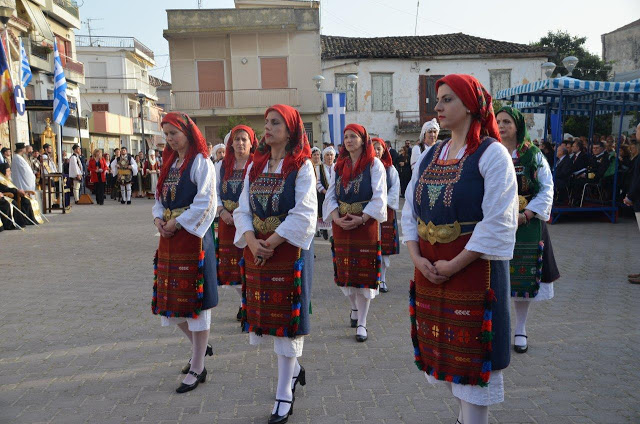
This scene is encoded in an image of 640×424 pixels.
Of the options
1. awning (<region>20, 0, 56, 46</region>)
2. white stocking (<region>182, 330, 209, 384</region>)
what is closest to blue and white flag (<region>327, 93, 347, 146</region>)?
white stocking (<region>182, 330, 209, 384</region>)

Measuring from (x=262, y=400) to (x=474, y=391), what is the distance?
175 cm

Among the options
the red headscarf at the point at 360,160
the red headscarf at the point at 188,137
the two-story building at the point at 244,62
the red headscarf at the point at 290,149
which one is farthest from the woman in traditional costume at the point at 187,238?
the two-story building at the point at 244,62

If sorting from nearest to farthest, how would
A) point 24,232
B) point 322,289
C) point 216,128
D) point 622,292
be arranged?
point 622,292 < point 322,289 < point 24,232 < point 216,128

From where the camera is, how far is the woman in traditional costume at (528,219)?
4621mm

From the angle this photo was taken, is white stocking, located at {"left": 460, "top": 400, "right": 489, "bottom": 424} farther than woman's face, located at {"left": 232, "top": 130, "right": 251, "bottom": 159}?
No

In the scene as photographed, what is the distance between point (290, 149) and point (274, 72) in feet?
95.0

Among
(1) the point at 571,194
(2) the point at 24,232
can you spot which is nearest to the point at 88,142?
(2) the point at 24,232

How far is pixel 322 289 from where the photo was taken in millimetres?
7398

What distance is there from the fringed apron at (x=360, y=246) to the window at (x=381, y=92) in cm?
2660

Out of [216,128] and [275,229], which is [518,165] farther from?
[216,128]

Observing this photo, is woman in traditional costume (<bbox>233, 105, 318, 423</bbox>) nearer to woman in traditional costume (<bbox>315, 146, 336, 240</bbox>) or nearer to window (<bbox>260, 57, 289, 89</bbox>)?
woman in traditional costume (<bbox>315, 146, 336, 240</bbox>)

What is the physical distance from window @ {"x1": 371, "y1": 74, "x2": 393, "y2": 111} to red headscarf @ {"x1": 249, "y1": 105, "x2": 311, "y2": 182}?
28.2 metres

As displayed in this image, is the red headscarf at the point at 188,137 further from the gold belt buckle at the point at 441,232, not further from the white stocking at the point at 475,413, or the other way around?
the white stocking at the point at 475,413

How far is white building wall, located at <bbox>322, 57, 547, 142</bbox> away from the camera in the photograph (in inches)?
1223
